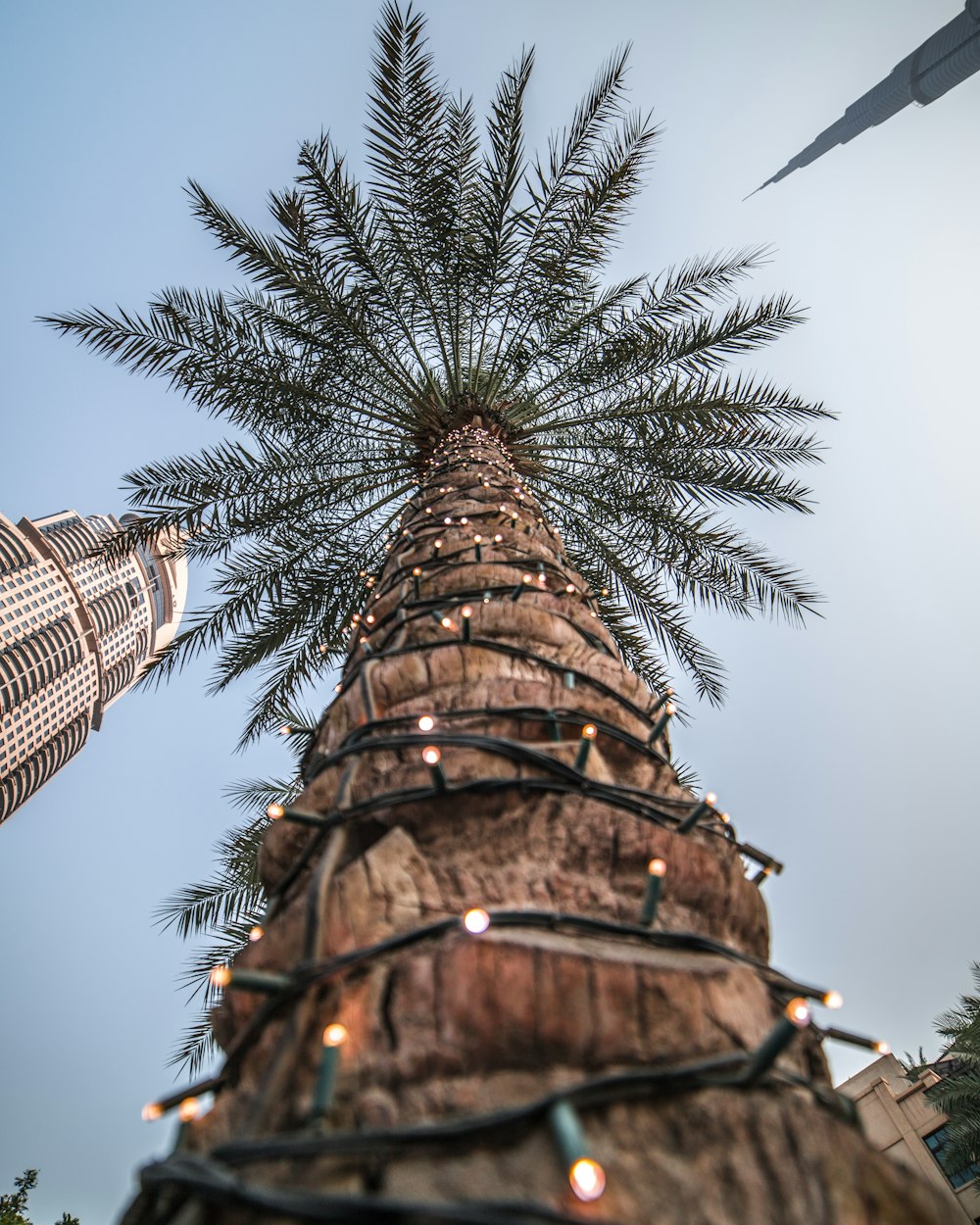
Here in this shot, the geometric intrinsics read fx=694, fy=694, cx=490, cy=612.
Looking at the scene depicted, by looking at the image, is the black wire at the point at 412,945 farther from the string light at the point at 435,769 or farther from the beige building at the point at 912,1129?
the beige building at the point at 912,1129

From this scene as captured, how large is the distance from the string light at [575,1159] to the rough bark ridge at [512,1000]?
52mm

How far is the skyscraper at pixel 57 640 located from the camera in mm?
59344

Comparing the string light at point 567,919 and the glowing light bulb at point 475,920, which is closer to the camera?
the string light at point 567,919

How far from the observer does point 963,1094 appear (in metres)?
11.6

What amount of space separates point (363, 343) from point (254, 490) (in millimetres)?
1858

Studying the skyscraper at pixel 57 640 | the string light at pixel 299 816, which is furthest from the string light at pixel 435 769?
the skyscraper at pixel 57 640

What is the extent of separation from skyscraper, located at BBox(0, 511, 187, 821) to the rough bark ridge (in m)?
56.9

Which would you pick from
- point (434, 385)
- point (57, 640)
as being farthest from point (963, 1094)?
point (57, 640)

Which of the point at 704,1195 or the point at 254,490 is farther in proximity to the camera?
the point at 254,490

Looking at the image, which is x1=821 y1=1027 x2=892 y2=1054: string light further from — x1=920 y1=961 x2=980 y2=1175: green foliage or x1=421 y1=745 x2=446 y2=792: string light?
x1=920 y1=961 x2=980 y2=1175: green foliage

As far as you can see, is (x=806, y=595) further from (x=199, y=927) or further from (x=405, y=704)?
(x=199, y=927)

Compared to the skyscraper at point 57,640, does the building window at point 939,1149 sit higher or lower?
lower

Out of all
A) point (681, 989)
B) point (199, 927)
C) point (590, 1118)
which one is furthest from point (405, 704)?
point (199, 927)

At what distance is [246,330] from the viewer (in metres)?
6.66
